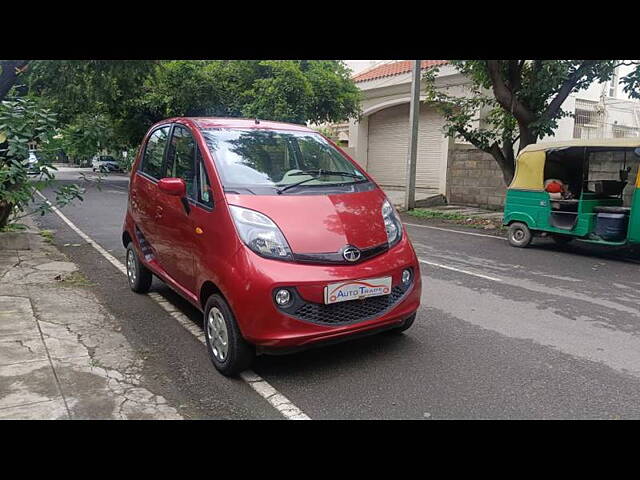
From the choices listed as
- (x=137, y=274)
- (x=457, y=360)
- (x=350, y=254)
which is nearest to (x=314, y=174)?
(x=350, y=254)

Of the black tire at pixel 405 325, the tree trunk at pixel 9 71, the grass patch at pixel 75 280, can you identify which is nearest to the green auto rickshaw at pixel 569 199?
the black tire at pixel 405 325

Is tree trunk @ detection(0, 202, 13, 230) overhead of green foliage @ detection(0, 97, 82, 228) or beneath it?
beneath

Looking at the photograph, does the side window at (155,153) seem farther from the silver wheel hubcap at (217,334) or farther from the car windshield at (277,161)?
the silver wheel hubcap at (217,334)

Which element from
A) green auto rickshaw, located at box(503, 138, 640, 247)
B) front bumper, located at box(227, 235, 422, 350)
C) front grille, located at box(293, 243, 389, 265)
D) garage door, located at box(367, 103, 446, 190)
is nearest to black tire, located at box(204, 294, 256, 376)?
front bumper, located at box(227, 235, 422, 350)

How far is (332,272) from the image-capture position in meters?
3.66

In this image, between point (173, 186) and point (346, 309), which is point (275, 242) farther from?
point (173, 186)

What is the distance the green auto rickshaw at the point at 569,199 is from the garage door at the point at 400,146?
26.2 ft

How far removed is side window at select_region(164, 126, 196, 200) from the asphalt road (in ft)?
4.53

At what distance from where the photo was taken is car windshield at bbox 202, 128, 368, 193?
166 inches

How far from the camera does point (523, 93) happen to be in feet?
38.9

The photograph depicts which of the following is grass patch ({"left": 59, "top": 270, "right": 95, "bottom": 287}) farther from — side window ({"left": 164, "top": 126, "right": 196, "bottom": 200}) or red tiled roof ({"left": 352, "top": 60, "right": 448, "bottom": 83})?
red tiled roof ({"left": 352, "top": 60, "right": 448, "bottom": 83})
